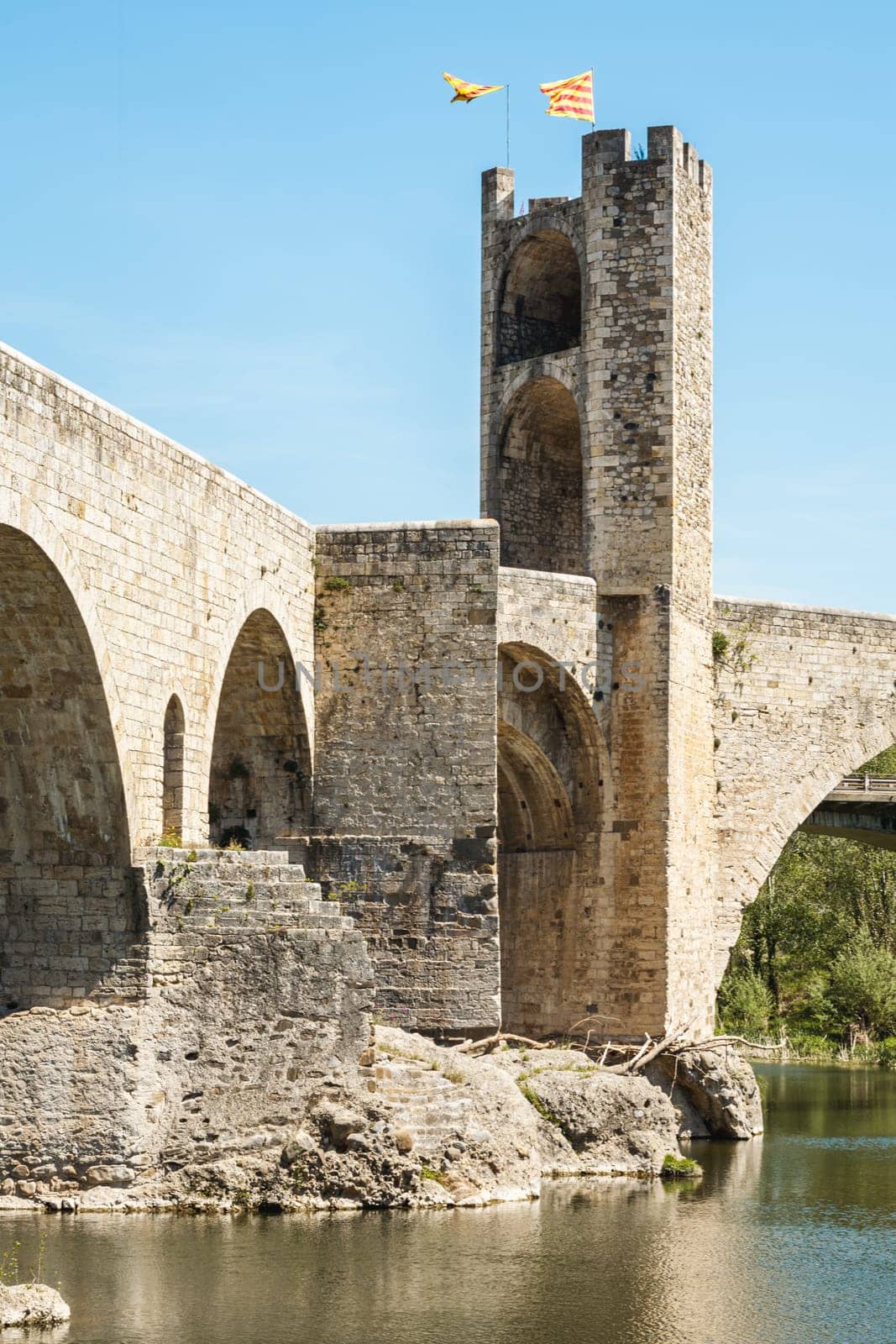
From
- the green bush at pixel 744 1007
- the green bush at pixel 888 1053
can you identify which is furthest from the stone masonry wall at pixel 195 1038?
the green bush at pixel 888 1053

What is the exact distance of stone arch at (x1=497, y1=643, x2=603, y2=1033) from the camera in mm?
19484

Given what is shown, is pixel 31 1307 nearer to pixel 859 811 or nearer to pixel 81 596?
pixel 81 596

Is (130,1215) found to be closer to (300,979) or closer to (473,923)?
(300,979)

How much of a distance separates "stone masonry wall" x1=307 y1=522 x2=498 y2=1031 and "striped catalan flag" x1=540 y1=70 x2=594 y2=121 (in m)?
6.01

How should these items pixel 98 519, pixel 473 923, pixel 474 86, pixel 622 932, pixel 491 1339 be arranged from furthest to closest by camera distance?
pixel 474 86, pixel 622 932, pixel 473 923, pixel 98 519, pixel 491 1339

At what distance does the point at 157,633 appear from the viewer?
1434 centimetres

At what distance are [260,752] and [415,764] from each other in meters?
1.48

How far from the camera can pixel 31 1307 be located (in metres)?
10.1

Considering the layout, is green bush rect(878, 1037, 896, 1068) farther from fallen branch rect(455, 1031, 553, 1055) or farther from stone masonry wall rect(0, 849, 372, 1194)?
stone masonry wall rect(0, 849, 372, 1194)

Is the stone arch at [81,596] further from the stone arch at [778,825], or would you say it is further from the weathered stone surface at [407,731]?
the stone arch at [778,825]

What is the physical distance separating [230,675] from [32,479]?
17.0 feet

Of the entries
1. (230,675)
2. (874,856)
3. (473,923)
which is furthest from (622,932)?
(874,856)

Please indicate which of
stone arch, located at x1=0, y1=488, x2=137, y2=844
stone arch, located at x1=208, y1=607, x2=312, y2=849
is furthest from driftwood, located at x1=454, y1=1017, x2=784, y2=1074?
stone arch, located at x1=0, y1=488, x2=137, y2=844

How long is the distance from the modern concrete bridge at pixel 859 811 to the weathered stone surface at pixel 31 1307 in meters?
14.9
